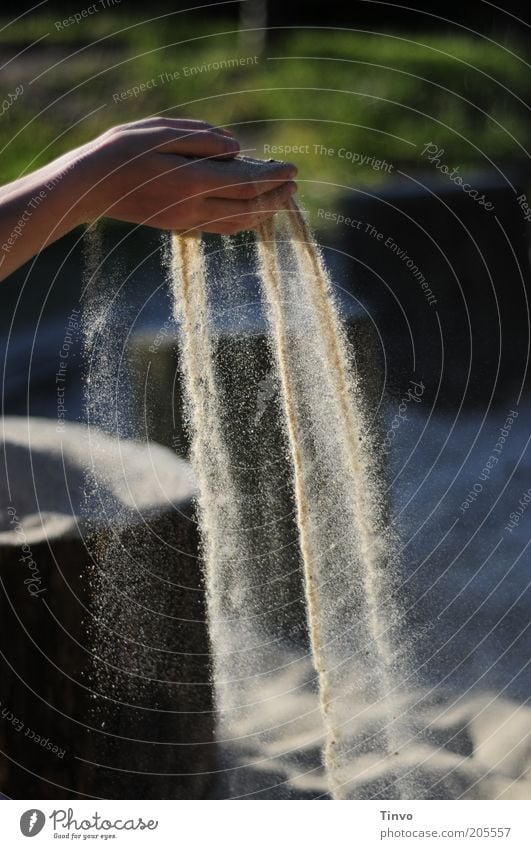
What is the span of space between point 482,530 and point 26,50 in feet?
1.90

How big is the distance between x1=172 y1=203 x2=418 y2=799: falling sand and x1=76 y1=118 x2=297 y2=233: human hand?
48 mm

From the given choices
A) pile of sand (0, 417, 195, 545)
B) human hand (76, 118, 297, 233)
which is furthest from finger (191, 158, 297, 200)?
pile of sand (0, 417, 195, 545)

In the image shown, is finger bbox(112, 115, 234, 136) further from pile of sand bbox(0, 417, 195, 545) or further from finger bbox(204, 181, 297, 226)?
pile of sand bbox(0, 417, 195, 545)

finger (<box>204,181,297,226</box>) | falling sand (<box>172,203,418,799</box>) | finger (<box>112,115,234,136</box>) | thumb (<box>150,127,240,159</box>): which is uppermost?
finger (<box>112,115,234,136</box>)

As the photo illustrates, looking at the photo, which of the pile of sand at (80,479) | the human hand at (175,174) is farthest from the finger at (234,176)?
the pile of sand at (80,479)

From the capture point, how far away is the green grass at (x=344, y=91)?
33.6 inches

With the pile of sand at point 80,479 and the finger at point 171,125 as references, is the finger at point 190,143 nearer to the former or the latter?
the finger at point 171,125

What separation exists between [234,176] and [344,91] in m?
0.15

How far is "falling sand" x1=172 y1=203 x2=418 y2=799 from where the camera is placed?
85cm

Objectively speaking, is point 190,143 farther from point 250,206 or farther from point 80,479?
point 80,479

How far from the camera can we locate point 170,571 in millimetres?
874

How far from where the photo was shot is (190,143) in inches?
31.3

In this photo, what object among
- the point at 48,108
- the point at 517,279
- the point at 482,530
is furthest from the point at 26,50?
the point at 482,530

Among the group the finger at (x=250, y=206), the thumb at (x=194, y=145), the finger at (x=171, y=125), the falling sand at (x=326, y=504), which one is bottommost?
the falling sand at (x=326, y=504)
